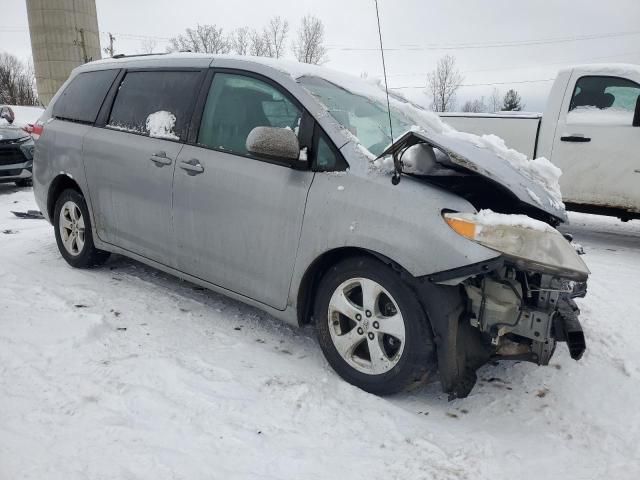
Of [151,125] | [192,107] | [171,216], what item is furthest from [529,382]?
[151,125]

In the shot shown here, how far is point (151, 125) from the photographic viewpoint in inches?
147

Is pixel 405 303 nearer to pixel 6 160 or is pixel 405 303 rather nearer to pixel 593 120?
pixel 593 120

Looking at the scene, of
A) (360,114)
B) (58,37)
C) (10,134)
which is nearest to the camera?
(360,114)

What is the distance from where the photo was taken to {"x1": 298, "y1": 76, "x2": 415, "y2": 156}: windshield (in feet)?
9.74

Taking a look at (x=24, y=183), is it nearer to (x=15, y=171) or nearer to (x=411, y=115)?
(x=15, y=171)

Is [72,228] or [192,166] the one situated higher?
[192,166]

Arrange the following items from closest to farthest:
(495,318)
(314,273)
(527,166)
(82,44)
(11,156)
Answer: (495,318)
(314,273)
(527,166)
(11,156)
(82,44)

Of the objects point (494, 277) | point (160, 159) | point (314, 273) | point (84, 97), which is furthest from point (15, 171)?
point (494, 277)

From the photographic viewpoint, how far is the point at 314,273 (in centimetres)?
290

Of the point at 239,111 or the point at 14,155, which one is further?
the point at 14,155

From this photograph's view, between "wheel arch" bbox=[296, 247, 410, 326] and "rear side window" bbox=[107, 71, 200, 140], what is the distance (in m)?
1.43

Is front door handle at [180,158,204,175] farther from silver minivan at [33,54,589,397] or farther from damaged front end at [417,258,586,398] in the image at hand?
damaged front end at [417,258,586,398]

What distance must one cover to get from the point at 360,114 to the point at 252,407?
1881 millimetres

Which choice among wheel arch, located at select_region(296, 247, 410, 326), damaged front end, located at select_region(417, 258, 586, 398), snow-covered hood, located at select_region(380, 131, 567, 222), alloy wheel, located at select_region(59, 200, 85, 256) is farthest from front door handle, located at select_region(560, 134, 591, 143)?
alloy wheel, located at select_region(59, 200, 85, 256)
